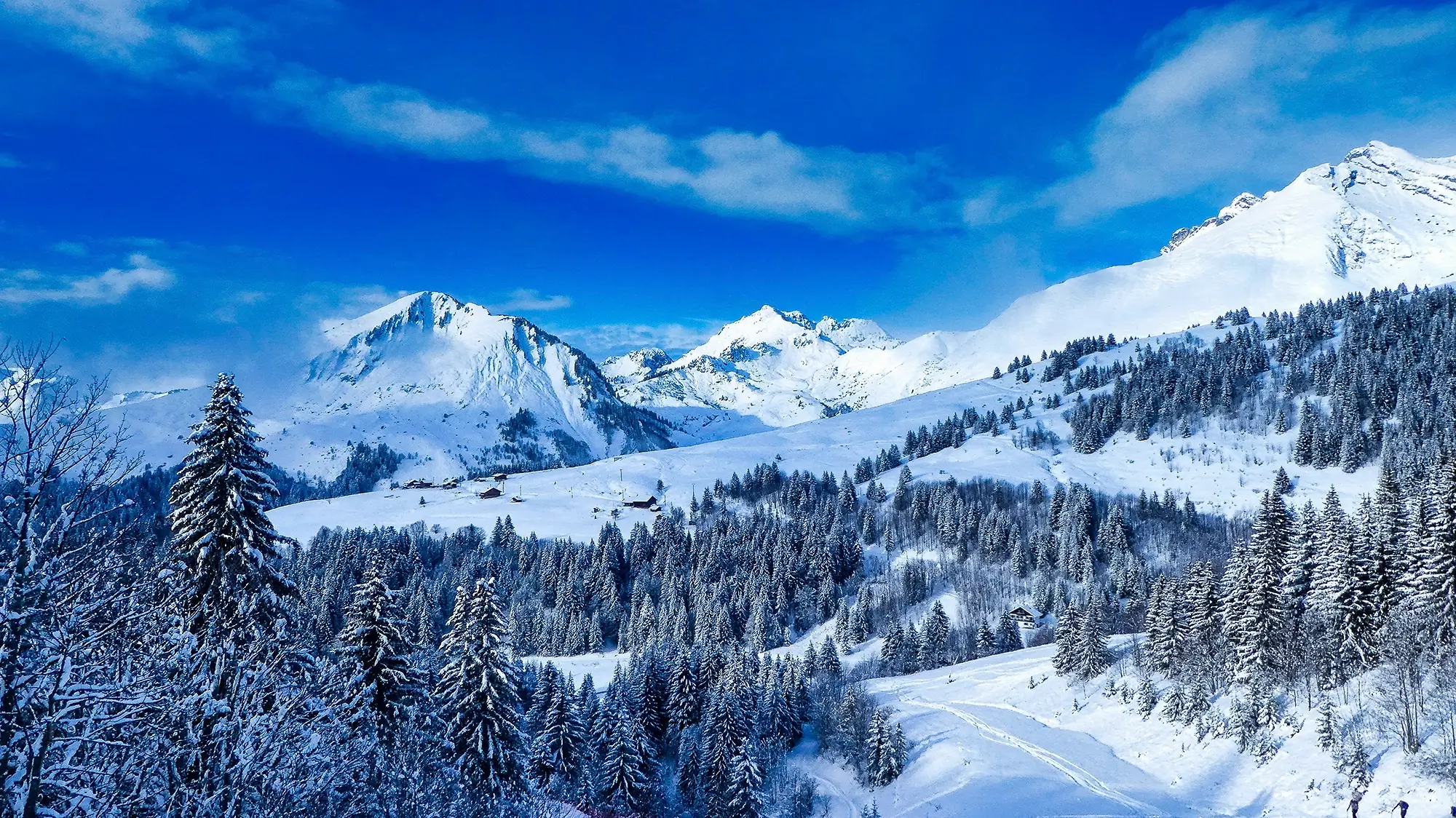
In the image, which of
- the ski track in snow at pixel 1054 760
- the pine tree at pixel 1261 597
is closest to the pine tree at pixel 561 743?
the ski track in snow at pixel 1054 760

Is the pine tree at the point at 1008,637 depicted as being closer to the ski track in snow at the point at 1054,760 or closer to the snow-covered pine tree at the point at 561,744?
the ski track in snow at the point at 1054,760

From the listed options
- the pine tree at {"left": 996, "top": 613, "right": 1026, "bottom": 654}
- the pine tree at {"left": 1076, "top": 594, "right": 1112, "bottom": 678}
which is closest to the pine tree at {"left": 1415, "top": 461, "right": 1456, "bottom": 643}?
the pine tree at {"left": 1076, "top": 594, "right": 1112, "bottom": 678}

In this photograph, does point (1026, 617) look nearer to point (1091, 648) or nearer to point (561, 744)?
point (1091, 648)

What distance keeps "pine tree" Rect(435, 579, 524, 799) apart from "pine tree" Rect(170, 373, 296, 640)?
9435 millimetres

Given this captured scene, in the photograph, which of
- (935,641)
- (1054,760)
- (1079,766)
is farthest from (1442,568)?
(935,641)

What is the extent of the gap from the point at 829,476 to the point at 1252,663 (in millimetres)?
146955

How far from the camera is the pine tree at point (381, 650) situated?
29922 millimetres

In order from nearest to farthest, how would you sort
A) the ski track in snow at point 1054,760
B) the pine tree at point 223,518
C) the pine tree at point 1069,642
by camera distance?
1. the pine tree at point 223,518
2. the ski track in snow at point 1054,760
3. the pine tree at point 1069,642

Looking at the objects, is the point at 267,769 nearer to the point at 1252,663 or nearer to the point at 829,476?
the point at 1252,663

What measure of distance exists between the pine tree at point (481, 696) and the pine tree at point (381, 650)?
255 cm

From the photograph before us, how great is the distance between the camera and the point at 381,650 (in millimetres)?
30250

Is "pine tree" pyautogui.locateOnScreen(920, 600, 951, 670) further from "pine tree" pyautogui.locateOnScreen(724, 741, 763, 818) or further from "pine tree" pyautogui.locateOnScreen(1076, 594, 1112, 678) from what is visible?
"pine tree" pyautogui.locateOnScreen(724, 741, 763, 818)

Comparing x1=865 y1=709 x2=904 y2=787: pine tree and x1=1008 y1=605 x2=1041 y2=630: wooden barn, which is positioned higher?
x1=865 y1=709 x2=904 y2=787: pine tree

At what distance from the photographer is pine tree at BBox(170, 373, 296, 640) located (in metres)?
24.0
